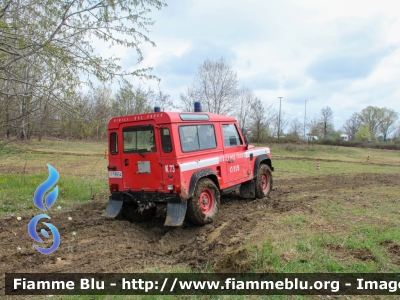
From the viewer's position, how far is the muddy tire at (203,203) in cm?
624

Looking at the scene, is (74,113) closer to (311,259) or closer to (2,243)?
(2,243)

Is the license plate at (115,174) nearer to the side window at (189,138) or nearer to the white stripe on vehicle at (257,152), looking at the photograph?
the side window at (189,138)

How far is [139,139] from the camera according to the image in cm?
651

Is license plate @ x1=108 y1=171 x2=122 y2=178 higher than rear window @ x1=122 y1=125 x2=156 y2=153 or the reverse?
the reverse

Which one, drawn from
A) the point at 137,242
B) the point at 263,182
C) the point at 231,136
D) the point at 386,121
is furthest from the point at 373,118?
the point at 137,242

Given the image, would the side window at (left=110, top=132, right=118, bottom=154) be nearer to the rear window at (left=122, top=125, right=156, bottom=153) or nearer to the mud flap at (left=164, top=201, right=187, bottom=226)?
the rear window at (left=122, top=125, right=156, bottom=153)

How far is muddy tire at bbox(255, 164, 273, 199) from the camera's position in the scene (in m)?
8.77

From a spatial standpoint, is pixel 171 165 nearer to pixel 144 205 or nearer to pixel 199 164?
pixel 199 164

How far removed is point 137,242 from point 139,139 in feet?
6.86

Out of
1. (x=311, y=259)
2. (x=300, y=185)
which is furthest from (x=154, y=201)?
(x=300, y=185)

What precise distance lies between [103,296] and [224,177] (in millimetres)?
4217

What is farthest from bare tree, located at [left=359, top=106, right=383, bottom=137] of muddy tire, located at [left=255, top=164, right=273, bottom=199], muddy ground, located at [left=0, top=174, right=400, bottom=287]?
muddy ground, located at [left=0, top=174, right=400, bottom=287]

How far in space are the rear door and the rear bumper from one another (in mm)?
107

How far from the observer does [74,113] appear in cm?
740
